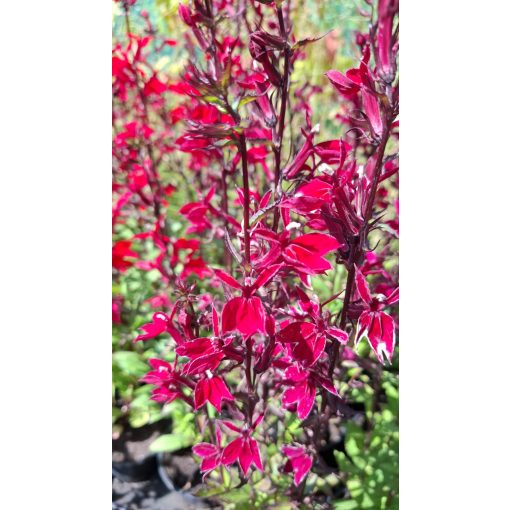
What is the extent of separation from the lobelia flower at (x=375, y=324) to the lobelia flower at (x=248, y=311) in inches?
4.1

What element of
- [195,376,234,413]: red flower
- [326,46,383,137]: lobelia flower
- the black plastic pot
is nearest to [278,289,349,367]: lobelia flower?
[195,376,234,413]: red flower

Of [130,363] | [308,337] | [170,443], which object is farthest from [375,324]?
[130,363]

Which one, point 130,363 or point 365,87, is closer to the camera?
point 365,87

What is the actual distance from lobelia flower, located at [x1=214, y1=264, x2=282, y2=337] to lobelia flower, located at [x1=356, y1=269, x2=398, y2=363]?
0.10 metres

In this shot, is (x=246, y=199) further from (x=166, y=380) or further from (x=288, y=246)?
(x=166, y=380)

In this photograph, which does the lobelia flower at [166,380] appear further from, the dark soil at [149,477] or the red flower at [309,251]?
the dark soil at [149,477]

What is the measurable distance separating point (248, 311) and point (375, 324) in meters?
0.14

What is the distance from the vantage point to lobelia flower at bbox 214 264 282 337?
53 centimetres

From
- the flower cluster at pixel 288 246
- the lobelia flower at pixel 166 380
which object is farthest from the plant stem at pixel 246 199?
the lobelia flower at pixel 166 380

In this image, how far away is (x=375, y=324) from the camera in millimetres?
564
